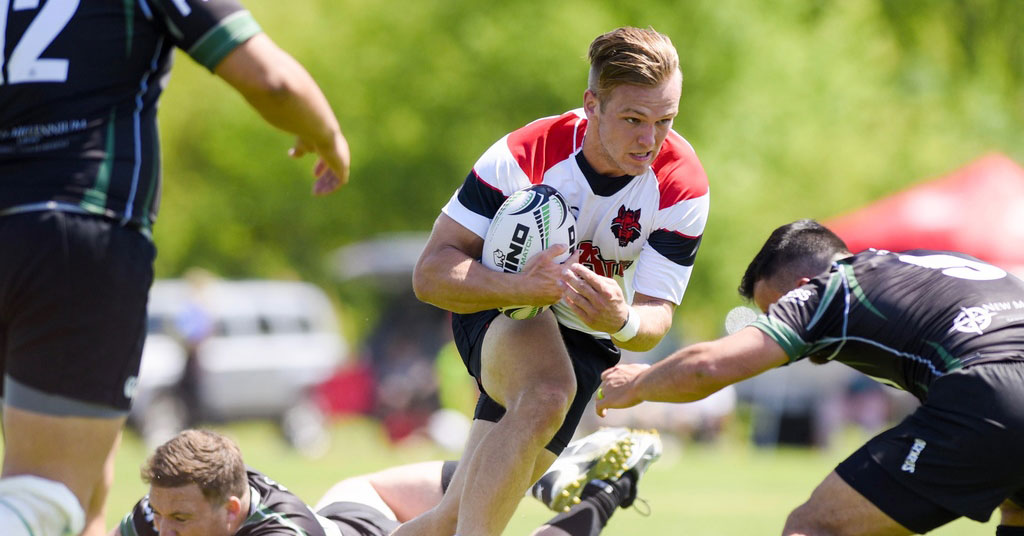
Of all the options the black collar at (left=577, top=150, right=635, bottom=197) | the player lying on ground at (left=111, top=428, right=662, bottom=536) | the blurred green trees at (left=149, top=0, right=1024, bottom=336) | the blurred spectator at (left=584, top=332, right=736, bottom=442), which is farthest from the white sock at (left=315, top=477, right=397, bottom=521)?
the blurred spectator at (left=584, top=332, right=736, bottom=442)

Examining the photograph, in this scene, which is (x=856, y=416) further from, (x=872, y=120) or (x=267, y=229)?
(x=267, y=229)

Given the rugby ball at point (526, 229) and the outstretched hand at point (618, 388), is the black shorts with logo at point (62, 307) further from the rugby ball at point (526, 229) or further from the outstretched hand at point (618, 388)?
the outstretched hand at point (618, 388)

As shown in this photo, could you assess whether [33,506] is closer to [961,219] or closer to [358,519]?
[358,519]

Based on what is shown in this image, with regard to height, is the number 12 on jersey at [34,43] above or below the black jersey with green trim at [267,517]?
above

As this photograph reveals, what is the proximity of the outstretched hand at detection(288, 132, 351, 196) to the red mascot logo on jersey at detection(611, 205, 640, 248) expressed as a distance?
135 cm

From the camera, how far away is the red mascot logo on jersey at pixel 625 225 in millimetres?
5148

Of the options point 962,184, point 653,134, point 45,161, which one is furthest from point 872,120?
point 45,161

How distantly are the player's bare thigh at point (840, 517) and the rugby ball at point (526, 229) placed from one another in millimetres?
1233

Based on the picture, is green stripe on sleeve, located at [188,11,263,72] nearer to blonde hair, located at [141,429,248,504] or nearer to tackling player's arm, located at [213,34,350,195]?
tackling player's arm, located at [213,34,350,195]

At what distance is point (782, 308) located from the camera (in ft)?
15.0

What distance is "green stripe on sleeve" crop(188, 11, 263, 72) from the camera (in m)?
3.58

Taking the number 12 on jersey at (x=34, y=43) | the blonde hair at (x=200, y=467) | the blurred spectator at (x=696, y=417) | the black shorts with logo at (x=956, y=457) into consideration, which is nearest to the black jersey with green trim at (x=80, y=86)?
the number 12 on jersey at (x=34, y=43)

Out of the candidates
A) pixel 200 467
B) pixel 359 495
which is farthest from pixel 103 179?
pixel 359 495

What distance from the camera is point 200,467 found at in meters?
4.59
